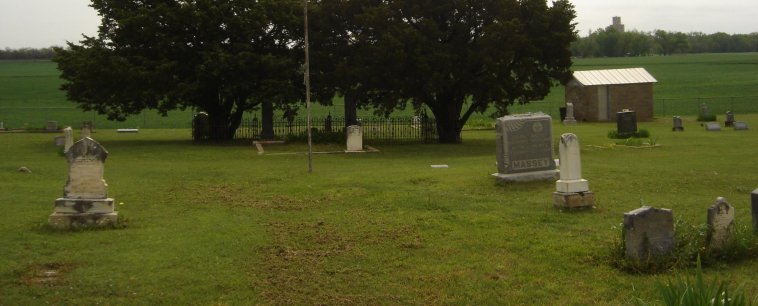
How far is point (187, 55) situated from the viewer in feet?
105

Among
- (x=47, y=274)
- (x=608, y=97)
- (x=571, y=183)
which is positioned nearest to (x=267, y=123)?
(x=608, y=97)

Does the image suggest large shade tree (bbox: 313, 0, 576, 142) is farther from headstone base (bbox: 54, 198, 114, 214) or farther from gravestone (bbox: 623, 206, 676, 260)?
gravestone (bbox: 623, 206, 676, 260)

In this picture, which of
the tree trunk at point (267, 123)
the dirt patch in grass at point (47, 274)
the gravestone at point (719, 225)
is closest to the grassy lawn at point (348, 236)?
the dirt patch in grass at point (47, 274)

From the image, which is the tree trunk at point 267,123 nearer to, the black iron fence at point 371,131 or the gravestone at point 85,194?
the black iron fence at point 371,131

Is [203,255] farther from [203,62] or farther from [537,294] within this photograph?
[203,62]

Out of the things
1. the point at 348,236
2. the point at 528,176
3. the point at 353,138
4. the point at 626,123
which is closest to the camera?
the point at 348,236

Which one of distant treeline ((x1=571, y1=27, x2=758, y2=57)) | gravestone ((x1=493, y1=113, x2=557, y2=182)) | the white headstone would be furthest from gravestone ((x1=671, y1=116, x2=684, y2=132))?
distant treeline ((x1=571, y1=27, x2=758, y2=57))

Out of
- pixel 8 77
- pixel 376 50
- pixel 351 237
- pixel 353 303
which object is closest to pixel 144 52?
pixel 376 50

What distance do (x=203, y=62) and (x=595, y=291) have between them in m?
24.0

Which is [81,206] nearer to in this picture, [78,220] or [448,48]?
[78,220]

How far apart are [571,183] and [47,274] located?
25.1ft

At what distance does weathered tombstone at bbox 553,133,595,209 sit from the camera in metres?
13.2

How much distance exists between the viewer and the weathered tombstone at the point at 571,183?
13.2m

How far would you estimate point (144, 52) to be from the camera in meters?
31.8
